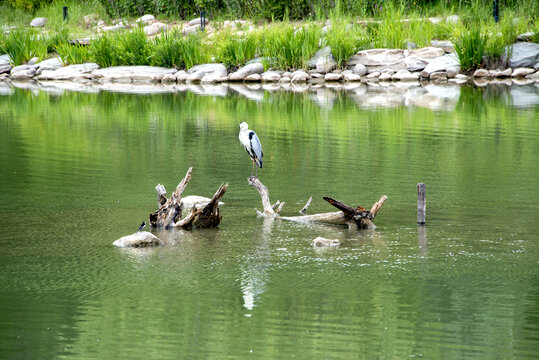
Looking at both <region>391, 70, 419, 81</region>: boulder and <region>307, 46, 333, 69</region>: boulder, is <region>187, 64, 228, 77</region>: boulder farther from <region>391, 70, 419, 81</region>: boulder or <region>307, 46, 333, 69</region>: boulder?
<region>391, 70, 419, 81</region>: boulder

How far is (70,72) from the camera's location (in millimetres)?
29703

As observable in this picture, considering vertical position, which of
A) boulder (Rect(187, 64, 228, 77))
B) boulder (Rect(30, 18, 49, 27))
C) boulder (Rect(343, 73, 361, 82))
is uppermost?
boulder (Rect(30, 18, 49, 27))

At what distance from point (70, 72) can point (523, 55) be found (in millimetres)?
14583

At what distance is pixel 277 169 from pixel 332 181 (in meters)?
1.21

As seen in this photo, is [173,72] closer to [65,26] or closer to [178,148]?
[65,26]

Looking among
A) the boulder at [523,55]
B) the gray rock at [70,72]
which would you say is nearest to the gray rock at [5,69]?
the gray rock at [70,72]

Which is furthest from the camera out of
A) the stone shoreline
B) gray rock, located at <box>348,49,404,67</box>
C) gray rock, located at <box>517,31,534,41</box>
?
gray rock, located at <box>348,49,404,67</box>

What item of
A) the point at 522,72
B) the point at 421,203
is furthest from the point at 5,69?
the point at 421,203

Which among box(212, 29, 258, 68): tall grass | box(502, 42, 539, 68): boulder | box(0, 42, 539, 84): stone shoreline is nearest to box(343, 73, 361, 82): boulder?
box(0, 42, 539, 84): stone shoreline

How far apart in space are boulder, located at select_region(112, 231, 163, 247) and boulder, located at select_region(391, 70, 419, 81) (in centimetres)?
1916

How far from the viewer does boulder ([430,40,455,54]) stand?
27000 mm

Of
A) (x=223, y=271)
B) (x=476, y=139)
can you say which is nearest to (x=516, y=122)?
(x=476, y=139)

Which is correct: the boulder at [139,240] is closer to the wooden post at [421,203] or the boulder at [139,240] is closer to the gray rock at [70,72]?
the wooden post at [421,203]

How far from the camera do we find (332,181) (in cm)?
1038
